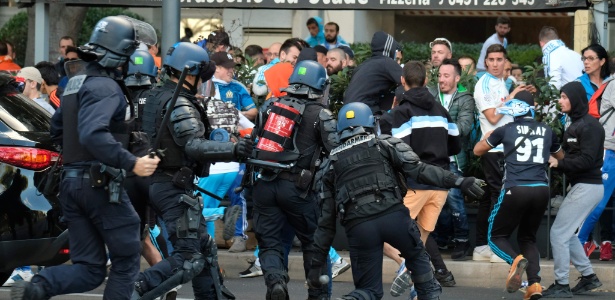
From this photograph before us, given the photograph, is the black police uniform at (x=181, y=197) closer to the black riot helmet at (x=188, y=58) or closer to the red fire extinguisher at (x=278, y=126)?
the black riot helmet at (x=188, y=58)

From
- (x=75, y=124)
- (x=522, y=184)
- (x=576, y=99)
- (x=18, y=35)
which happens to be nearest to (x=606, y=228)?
(x=576, y=99)

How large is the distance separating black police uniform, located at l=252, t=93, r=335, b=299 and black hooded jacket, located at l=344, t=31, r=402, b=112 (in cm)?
188

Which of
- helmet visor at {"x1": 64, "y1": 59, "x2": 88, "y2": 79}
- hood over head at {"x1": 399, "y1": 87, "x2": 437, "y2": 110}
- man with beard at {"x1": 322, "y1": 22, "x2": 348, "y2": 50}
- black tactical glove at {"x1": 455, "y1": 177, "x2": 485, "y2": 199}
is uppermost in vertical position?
man with beard at {"x1": 322, "y1": 22, "x2": 348, "y2": 50}

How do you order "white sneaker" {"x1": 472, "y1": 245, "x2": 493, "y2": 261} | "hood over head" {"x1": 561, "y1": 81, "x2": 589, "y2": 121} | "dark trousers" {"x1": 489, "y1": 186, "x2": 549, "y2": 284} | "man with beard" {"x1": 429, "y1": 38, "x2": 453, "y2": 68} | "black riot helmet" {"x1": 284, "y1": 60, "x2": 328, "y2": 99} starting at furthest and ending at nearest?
"man with beard" {"x1": 429, "y1": 38, "x2": 453, "y2": 68} → "white sneaker" {"x1": 472, "y1": 245, "x2": 493, "y2": 261} → "hood over head" {"x1": 561, "y1": 81, "x2": 589, "y2": 121} → "dark trousers" {"x1": 489, "y1": 186, "x2": 549, "y2": 284} → "black riot helmet" {"x1": 284, "y1": 60, "x2": 328, "y2": 99}

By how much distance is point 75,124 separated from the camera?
Answer: 7945 mm

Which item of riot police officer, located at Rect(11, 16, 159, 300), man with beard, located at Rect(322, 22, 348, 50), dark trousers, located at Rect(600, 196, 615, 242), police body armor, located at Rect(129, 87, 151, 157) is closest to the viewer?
riot police officer, located at Rect(11, 16, 159, 300)

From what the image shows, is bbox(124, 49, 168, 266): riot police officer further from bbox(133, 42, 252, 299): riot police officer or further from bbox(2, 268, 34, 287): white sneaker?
bbox(2, 268, 34, 287): white sneaker

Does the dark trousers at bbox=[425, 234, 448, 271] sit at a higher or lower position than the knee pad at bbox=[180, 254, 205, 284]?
lower

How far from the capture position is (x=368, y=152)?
8664mm

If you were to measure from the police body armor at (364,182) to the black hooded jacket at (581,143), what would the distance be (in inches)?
105

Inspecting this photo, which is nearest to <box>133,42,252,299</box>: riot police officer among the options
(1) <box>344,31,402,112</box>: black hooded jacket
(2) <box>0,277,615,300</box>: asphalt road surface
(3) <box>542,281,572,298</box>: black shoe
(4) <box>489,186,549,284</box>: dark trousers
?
(2) <box>0,277,615,300</box>: asphalt road surface

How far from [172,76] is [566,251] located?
380cm

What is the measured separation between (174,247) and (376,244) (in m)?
1.40

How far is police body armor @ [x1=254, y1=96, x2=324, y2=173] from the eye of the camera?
9.49 m
